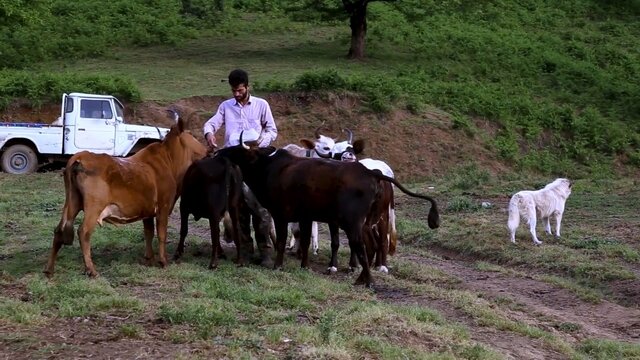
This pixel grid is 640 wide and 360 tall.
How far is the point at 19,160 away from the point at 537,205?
45.2ft

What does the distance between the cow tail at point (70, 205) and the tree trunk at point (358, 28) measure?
23481mm

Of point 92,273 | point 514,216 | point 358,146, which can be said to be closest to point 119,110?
point 514,216

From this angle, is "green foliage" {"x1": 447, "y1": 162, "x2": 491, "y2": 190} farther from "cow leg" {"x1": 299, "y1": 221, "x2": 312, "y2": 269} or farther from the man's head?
the man's head

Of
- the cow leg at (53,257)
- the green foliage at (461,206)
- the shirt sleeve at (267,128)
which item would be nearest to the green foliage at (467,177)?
the green foliage at (461,206)

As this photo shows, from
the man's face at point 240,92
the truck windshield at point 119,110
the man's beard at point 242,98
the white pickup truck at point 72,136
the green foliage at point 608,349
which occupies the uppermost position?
the man's face at point 240,92

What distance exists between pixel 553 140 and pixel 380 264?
19285 mm

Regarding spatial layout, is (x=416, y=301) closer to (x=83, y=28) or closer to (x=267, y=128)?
(x=267, y=128)

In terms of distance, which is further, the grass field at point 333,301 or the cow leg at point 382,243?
the cow leg at point 382,243

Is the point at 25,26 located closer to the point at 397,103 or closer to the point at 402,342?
the point at 397,103


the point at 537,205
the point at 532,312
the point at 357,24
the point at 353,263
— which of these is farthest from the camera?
the point at 357,24

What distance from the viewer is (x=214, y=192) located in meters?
9.73

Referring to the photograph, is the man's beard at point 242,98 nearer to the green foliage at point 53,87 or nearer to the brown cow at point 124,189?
the brown cow at point 124,189

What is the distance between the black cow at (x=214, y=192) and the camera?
9711 millimetres

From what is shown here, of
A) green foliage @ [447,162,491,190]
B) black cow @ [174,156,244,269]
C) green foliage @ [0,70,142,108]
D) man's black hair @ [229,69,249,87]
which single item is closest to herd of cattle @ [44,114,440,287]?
black cow @ [174,156,244,269]
